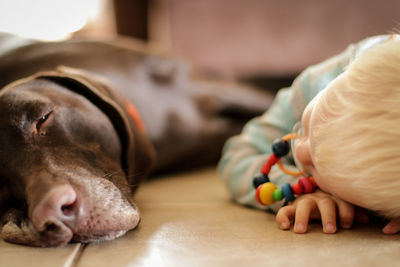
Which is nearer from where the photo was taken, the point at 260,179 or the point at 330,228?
the point at 330,228

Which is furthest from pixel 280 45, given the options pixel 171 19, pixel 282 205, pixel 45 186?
pixel 45 186

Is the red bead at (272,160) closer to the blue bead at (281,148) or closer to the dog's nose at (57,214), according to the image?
the blue bead at (281,148)

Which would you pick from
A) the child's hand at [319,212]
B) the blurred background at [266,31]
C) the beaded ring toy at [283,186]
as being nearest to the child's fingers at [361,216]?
the child's hand at [319,212]

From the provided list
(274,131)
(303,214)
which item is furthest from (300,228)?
(274,131)

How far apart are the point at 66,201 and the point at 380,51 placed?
649 millimetres

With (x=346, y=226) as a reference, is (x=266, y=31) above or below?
above

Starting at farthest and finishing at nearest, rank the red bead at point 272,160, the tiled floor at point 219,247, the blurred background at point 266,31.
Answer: the blurred background at point 266,31, the red bead at point 272,160, the tiled floor at point 219,247

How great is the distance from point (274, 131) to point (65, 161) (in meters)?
0.59

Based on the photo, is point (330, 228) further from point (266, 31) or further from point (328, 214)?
point (266, 31)

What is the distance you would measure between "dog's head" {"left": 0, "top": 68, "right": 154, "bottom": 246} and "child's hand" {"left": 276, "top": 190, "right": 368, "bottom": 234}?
33cm

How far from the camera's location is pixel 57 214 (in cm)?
82

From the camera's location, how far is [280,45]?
252 centimetres

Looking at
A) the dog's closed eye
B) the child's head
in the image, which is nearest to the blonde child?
the child's head

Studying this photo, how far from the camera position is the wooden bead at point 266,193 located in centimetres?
102
